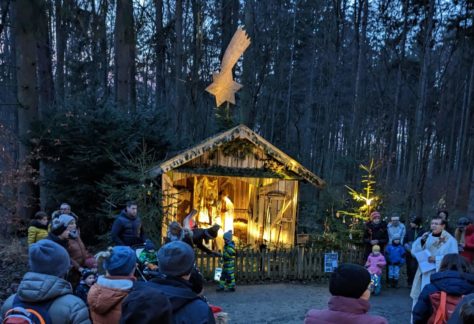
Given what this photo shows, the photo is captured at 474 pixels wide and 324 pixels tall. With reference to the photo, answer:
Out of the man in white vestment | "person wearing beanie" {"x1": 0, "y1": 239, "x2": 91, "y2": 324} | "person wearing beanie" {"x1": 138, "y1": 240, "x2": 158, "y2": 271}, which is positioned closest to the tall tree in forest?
"person wearing beanie" {"x1": 138, "y1": 240, "x2": 158, "y2": 271}

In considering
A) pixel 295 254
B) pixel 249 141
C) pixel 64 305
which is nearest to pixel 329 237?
pixel 295 254

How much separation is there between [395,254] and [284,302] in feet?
10.2

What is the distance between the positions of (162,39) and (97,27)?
19.2ft

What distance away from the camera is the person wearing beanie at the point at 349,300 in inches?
98.6

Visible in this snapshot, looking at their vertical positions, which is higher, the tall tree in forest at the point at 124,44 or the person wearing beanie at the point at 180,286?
the tall tree in forest at the point at 124,44

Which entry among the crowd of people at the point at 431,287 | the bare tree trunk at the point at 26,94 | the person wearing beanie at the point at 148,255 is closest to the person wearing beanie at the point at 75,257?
the person wearing beanie at the point at 148,255

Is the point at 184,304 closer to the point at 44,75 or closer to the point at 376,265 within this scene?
the point at 376,265

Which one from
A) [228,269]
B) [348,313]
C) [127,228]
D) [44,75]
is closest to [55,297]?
[348,313]

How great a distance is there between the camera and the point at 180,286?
8.36 ft

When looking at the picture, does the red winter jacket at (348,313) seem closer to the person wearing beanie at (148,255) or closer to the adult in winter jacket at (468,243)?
the person wearing beanie at (148,255)

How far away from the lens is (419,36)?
20062 millimetres

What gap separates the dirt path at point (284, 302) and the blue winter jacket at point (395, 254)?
0.80 metres

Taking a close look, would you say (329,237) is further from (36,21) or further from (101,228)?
(36,21)

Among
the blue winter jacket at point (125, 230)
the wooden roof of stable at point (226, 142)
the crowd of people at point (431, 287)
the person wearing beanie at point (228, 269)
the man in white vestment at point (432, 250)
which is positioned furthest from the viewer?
the wooden roof of stable at point (226, 142)
